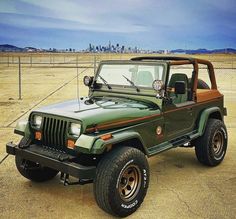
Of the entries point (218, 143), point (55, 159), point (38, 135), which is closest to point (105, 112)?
point (55, 159)

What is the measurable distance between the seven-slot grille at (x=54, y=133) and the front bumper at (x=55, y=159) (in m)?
0.09

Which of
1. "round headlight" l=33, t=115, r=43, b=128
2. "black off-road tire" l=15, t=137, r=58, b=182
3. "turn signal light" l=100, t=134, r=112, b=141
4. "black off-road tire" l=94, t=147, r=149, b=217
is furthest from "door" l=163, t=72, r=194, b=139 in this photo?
"black off-road tire" l=15, t=137, r=58, b=182

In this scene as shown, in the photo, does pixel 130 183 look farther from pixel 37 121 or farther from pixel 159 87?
pixel 37 121

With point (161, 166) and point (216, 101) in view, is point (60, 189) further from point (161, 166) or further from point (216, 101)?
point (216, 101)

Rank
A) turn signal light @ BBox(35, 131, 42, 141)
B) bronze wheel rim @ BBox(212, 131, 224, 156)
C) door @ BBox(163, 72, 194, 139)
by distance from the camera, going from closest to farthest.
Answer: turn signal light @ BBox(35, 131, 42, 141), door @ BBox(163, 72, 194, 139), bronze wheel rim @ BBox(212, 131, 224, 156)

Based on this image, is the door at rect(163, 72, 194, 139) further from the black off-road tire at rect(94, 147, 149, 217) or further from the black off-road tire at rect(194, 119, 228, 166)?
the black off-road tire at rect(94, 147, 149, 217)

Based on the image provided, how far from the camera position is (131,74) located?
5.21m

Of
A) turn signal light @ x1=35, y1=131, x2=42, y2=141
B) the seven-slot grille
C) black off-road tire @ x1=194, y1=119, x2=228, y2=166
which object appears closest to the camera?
the seven-slot grille

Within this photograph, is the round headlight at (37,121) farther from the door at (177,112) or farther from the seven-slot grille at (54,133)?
the door at (177,112)

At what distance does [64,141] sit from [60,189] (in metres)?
1.01

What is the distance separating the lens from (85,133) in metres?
3.90

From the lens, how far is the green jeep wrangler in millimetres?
3840

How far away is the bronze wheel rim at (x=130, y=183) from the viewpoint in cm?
404

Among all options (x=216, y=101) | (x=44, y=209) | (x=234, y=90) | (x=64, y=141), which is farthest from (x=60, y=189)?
(x=234, y=90)
